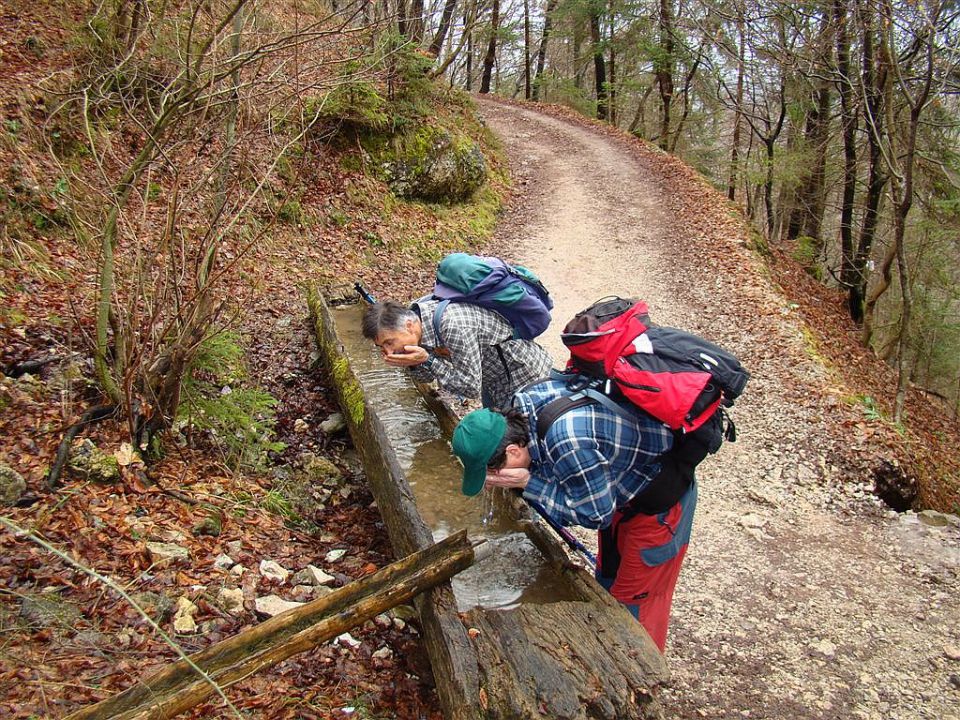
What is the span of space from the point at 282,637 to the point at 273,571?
92cm

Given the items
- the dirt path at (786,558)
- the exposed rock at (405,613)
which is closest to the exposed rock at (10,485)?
the exposed rock at (405,613)

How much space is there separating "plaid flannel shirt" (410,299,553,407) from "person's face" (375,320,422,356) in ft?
0.37

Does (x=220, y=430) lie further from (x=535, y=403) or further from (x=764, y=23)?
(x=764, y=23)

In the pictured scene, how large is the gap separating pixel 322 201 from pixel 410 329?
755 centimetres

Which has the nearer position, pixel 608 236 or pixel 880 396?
pixel 880 396

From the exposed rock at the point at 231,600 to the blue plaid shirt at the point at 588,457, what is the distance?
5.72 feet

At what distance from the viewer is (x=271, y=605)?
3.22 meters

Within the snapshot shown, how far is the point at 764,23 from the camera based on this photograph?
12688 mm

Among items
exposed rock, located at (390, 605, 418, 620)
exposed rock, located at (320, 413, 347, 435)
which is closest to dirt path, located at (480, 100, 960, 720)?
exposed rock, located at (390, 605, 418, 620)

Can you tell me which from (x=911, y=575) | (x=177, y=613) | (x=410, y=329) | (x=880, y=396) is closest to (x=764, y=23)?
(x=880, y=396)

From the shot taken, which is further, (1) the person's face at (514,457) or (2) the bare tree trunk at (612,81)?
(2) the bare tree trunk at (612,81)

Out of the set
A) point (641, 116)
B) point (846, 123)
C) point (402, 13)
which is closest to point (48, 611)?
point (402, 13)

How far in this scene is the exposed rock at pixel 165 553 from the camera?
3250mm

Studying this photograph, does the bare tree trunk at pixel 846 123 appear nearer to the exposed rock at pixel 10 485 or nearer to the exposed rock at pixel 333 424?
the exposed rock at pixel 333 424
